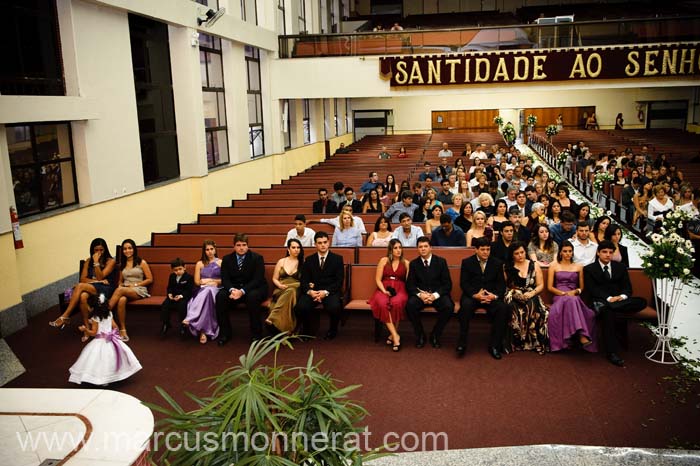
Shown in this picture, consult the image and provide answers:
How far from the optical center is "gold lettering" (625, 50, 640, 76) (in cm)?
1537

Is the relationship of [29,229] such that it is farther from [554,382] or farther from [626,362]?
[626,362]

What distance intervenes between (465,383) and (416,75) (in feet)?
38.8

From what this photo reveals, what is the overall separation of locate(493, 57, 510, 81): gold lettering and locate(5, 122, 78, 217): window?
35.5 feet

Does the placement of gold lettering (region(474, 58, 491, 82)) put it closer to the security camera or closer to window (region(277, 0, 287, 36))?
window (region(277, 0, 287, 36))

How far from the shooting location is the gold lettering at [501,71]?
1565cm

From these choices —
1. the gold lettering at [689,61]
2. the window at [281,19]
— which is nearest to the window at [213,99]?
the window at [281,19]

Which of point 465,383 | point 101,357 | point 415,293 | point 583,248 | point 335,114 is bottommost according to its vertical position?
point 465,383

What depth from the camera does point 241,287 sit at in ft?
23.1

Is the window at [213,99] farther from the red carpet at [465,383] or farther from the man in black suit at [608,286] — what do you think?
the man in black suit at [608,286]

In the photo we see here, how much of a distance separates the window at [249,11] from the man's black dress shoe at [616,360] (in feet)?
41.3

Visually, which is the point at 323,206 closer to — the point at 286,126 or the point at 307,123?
the point at 286,126

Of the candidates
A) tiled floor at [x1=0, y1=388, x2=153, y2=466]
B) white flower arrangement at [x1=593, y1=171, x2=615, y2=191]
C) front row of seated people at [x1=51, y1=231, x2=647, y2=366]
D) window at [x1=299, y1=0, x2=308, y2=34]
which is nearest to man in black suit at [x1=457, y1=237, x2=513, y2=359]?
front row of seated people at [x1=51, y1=231, x2=647, y2=366]

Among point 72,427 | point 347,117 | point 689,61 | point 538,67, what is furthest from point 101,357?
point 347,117

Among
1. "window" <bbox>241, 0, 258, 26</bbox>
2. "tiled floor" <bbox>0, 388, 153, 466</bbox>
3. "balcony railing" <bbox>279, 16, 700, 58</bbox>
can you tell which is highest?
"window" <bbox>241, 0, 258, 26</bbox>
